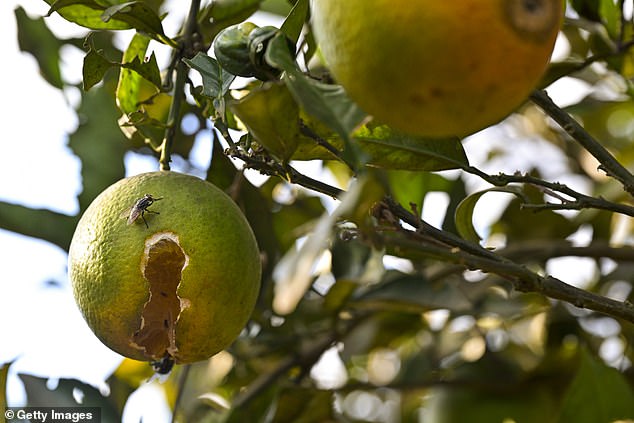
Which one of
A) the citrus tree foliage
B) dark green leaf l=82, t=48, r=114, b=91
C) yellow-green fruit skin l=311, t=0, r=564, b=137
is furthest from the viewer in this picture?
dark green leaf l=82, t=48, r=114, b=91

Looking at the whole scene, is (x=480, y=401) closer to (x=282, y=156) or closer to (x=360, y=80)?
(x=282, y=156)

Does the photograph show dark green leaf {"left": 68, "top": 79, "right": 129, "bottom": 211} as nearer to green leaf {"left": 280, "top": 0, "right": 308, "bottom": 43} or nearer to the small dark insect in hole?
the small dark insect in hole

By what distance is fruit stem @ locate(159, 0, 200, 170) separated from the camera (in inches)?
36.4

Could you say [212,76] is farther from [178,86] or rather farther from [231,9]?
[231,9]

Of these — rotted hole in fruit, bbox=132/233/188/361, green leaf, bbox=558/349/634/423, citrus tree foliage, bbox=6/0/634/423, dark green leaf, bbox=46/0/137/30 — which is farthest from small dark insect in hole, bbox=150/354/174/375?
green leaf, bbox=558/349/634/423

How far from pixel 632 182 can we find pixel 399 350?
3.88ft

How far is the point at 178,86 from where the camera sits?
933 mm

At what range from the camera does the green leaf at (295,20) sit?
82cm

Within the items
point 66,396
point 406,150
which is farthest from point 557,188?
point 66,396

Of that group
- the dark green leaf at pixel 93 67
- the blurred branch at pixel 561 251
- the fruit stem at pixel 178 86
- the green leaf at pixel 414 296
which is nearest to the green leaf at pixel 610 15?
the blurred branch at pixel 561 251

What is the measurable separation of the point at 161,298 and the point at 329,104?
1.02 ft

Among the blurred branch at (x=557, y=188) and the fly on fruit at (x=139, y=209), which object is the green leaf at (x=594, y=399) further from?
the fly on fruit at (x=139, y=209)

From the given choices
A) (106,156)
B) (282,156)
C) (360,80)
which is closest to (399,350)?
(106,156)

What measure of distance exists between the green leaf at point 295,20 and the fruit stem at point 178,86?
160mm
